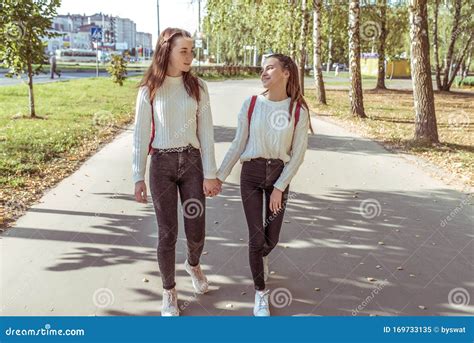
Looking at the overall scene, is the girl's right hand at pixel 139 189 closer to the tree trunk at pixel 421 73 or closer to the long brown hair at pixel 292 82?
the long brown hair at pixel 292 82

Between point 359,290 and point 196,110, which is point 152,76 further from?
point 359,290

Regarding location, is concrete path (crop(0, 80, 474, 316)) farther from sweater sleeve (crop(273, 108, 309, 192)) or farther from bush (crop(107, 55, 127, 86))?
bush (crop(107, 55, 127, 86))

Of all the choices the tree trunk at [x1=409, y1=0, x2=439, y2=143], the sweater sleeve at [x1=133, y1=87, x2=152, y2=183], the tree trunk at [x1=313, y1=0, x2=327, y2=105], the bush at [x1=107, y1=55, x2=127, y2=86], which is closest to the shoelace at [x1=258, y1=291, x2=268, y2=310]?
the sweater sleeve at [x1=133, y1=87, x2=152, y2=183]

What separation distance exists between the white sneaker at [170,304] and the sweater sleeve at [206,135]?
91 cm

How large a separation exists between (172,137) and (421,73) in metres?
9.17

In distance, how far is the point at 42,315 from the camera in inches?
149

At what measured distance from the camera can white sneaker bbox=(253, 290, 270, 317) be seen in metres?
3.83

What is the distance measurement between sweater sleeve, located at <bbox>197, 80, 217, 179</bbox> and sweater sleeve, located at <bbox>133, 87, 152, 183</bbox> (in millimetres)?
368

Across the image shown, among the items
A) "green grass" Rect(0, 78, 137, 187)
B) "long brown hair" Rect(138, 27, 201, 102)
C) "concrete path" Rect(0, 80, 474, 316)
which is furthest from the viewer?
"green grass" Rect(0, 78, 137, 187)

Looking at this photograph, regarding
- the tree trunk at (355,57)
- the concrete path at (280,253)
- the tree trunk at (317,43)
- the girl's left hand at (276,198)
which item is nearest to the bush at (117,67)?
the tree trunk at (317,43)

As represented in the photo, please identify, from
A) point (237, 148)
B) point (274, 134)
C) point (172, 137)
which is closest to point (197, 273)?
point (237, 148)

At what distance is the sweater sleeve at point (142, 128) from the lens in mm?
3633

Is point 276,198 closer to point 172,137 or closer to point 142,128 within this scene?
point 172,137

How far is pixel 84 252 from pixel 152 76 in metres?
2.22
